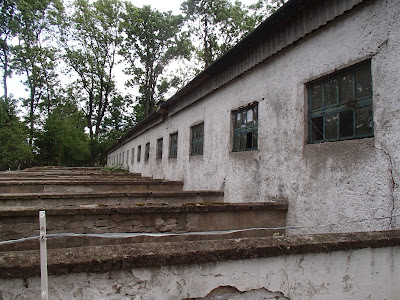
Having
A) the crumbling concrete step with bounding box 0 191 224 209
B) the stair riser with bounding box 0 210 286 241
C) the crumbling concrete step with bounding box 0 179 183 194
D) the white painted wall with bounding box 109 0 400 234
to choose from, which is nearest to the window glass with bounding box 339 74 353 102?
the white painted wall with bounding box 109 0 400 234

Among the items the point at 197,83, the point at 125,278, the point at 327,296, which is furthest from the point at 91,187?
the point at 327,296

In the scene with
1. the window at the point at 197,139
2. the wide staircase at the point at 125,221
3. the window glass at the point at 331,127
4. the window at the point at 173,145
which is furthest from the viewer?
the window at the point at 173,145

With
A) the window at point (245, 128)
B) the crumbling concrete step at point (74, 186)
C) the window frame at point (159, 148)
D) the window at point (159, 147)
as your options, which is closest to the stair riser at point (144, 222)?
the window at point (245, 128)

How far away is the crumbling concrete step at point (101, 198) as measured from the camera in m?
4.44

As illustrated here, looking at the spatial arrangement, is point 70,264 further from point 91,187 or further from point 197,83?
point 197,83

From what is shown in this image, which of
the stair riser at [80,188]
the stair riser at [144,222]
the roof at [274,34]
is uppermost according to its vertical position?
the roof at [274,34]

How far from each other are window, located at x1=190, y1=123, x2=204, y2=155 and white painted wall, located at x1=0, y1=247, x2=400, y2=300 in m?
5.71

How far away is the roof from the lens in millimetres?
3699

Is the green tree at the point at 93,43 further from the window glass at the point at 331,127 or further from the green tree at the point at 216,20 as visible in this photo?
the window glass at the point at 331,127

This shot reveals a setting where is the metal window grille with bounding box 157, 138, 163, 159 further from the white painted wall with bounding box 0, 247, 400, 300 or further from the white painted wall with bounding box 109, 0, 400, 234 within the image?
the white painted wall with bounding box 0, 247, 400, 300

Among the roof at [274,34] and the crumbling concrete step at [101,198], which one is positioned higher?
the roof at [274,34]

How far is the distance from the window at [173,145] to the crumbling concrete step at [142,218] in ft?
20.4

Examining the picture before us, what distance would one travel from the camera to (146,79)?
34.4 m

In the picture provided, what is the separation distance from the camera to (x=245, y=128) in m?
5.57
